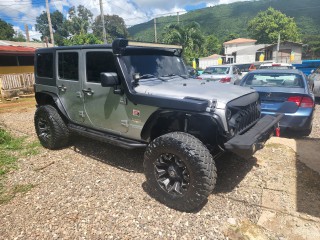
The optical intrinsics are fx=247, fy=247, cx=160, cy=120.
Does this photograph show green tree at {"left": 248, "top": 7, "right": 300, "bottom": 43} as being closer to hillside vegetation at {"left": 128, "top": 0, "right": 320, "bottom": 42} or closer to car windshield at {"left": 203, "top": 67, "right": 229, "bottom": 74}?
hillside vegetation at {"left": 128, "top": 0, "right": 320, "bottom": 42}

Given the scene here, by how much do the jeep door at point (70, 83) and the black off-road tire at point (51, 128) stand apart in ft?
0.94

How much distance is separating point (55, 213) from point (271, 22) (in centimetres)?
8106

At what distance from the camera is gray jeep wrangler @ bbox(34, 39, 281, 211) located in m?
2.89

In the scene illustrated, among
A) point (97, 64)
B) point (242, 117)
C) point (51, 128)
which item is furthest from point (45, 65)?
point (242, 117)

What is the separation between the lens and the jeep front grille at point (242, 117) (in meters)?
3.07

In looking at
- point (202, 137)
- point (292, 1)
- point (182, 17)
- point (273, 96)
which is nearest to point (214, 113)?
point (202, 137)

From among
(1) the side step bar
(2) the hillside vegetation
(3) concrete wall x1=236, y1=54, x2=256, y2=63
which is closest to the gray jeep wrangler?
(1) the side step bar

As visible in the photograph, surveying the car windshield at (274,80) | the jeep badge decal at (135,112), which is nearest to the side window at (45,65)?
the jeep badge decal at (135,112)

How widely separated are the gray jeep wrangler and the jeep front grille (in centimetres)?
1

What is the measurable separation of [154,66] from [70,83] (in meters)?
1.59

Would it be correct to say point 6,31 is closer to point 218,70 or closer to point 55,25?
point 55,25

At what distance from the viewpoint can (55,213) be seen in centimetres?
311

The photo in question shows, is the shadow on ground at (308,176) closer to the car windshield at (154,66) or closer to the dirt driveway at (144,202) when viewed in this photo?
the dirt driveway at (144,202)

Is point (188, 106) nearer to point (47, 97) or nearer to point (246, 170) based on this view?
point (246, 170)
